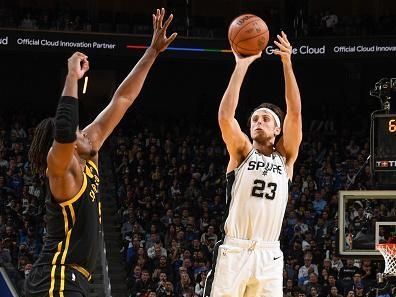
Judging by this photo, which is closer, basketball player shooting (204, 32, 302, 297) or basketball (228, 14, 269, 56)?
basketball player shooting (204, 32, 302, 297)

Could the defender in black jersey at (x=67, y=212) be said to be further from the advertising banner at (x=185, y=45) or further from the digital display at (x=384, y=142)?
the advertising banner at (x=185, y=45)

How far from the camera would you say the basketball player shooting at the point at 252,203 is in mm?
6508

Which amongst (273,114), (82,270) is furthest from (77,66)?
(273,114)

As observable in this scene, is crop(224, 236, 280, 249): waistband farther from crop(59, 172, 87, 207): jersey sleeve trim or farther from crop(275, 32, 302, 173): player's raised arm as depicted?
crop(59, 172, 87, 207): jersey sleeve trim

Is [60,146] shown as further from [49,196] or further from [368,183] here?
[368,183]

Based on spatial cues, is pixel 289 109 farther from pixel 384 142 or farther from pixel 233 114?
pixel 384 142

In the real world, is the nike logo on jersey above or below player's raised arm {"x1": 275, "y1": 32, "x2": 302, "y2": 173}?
below

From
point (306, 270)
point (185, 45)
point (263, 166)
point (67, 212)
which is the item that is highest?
point (185, 45)

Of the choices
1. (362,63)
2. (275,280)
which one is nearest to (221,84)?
(362,63)

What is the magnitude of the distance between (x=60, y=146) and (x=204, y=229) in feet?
41.8

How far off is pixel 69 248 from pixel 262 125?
2.37 metres

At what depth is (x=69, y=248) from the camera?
188 inches

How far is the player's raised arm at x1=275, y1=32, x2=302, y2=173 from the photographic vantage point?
6633mm

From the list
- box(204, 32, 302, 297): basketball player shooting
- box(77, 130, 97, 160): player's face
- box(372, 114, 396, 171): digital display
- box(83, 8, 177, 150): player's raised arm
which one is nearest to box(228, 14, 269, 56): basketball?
box(204, 32, 302, 297): basketball player shooting
